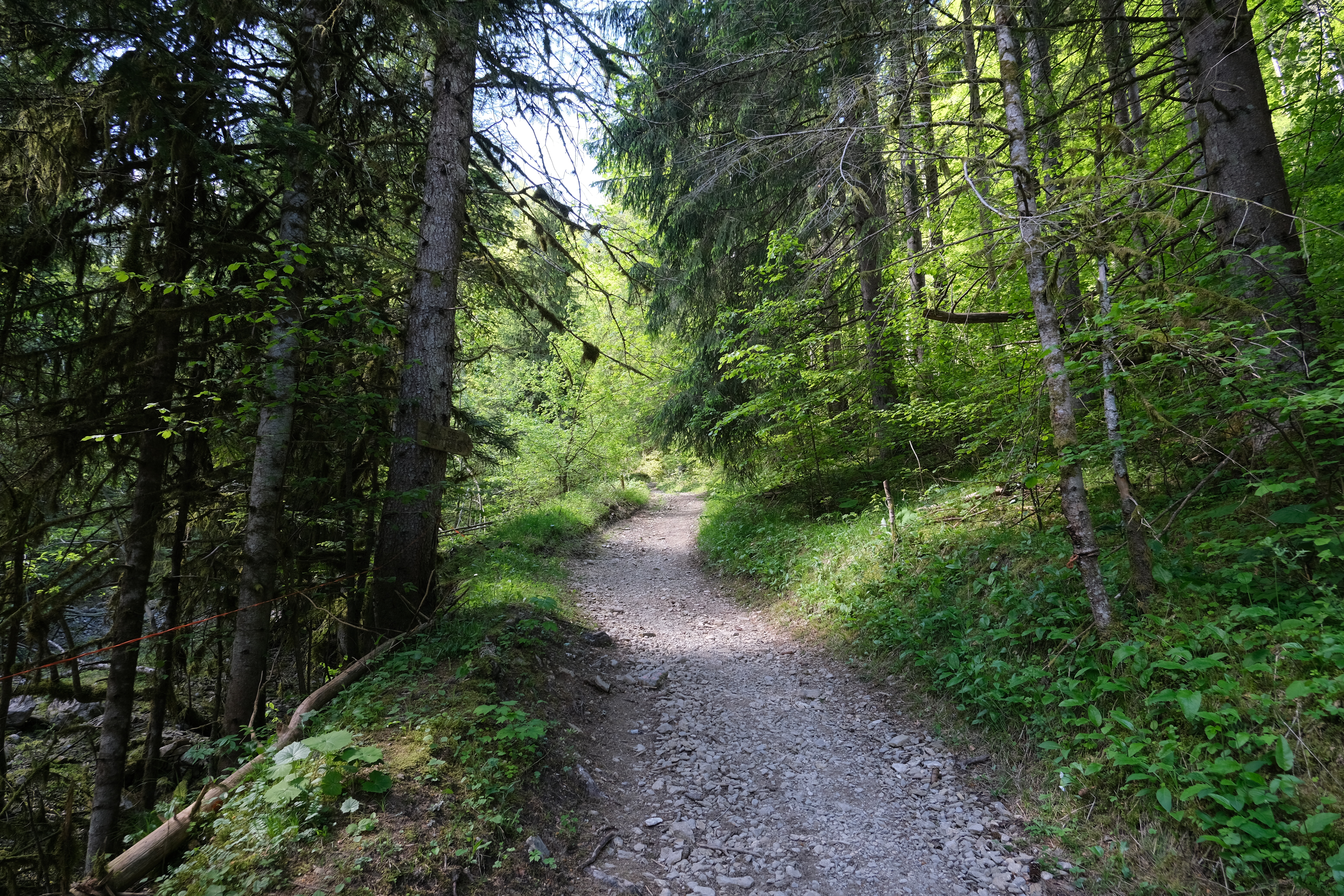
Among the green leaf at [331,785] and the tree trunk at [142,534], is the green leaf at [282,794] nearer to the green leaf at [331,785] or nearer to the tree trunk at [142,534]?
the green leaf at [331,785]

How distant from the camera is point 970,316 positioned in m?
5.00

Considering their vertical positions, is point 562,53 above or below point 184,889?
above

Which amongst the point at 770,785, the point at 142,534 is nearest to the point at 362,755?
the point at 770,785

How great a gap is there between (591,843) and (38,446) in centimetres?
545

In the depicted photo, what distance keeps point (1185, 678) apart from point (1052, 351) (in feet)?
6.93

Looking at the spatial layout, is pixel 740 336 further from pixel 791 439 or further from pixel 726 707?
pixel 726 707

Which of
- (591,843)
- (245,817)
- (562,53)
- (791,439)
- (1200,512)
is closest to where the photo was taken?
(245,817)

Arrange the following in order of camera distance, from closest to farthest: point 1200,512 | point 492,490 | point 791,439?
point 1200,512, point 791,439, point 492,490

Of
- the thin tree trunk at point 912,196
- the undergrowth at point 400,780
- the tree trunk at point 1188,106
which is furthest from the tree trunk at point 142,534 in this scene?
the tree trunk at point 1188,106

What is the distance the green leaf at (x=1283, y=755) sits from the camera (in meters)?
2.57

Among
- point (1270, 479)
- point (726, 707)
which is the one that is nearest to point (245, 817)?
point (726, 707)

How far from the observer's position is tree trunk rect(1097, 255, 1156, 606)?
3.65m

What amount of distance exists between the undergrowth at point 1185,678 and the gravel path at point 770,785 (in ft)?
1.69

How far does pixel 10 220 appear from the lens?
4254 mm
